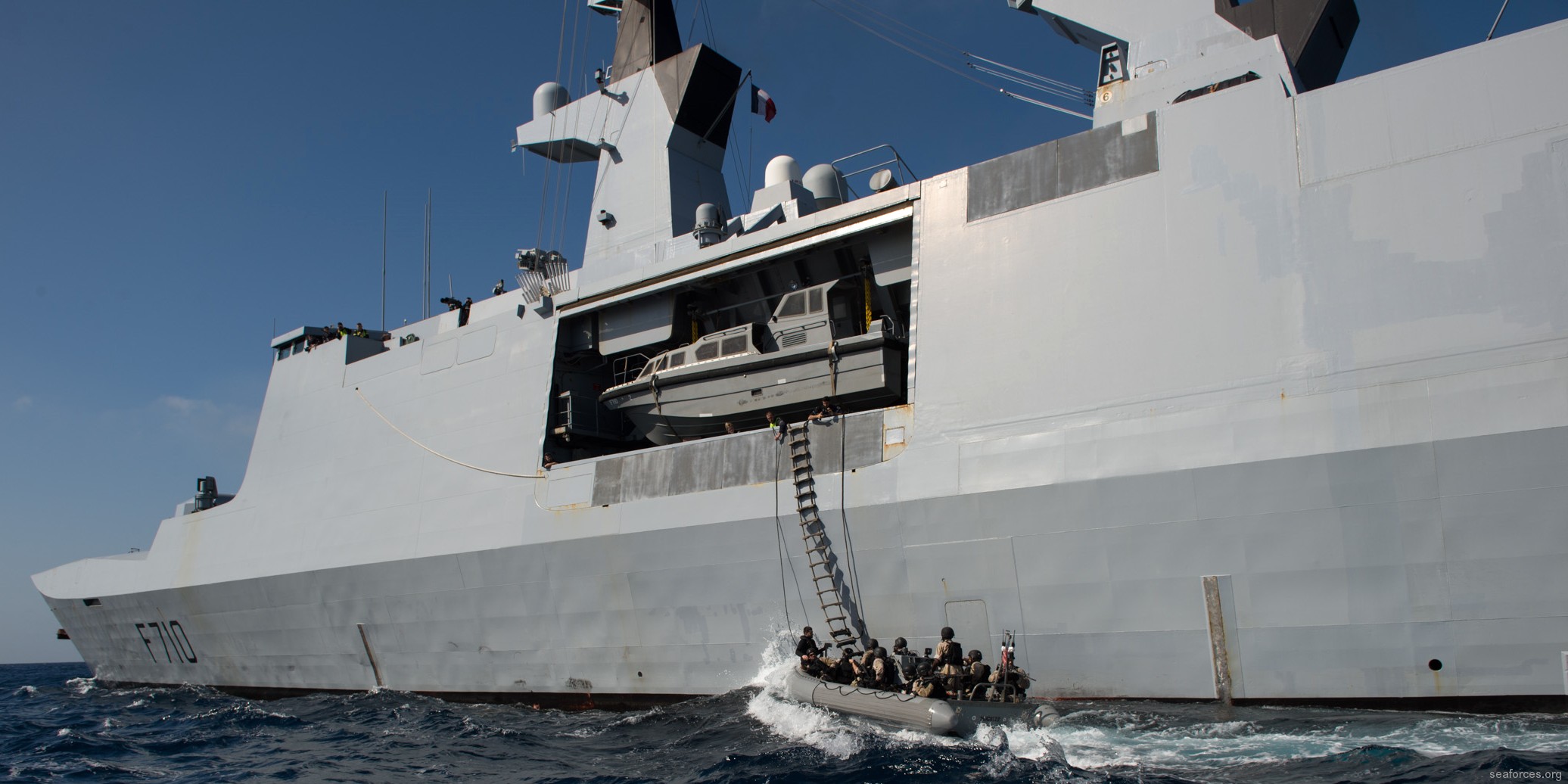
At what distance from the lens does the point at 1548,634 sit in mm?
7875

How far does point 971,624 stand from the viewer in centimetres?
1038

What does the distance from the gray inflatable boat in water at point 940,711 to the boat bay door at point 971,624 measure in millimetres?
857

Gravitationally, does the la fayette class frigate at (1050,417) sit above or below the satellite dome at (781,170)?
below

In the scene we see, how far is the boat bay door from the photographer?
10.3 metres

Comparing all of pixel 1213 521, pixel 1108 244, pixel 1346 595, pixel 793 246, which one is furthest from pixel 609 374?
pixel 1346 595

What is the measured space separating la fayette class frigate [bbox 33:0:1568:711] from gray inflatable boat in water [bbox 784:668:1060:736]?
810 mm

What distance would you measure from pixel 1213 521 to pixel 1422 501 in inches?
67.8

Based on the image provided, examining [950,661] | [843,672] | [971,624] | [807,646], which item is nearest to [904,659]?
[950,661]

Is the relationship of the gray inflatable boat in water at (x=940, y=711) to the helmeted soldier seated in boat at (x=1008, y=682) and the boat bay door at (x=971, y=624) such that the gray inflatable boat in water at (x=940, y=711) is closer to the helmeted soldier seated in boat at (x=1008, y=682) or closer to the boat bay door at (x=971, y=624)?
the helmeted soldier seated in boat at (x=1008, y=682)

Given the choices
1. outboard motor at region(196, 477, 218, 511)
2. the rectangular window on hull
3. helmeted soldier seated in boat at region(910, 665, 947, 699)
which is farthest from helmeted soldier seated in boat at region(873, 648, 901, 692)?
outboard motor at region(196, 477, 218, 511)

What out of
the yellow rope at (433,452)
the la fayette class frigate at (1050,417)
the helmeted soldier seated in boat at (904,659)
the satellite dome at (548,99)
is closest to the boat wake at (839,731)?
the la fayette class frigate at (1050,417)

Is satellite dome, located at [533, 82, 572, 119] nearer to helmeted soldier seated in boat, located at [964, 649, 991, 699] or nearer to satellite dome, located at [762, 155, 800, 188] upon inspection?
satellite dome, located at [762, 155, 800, 188]

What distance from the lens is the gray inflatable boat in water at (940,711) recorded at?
909cm

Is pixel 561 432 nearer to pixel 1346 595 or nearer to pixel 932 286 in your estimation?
pixel 932 286
